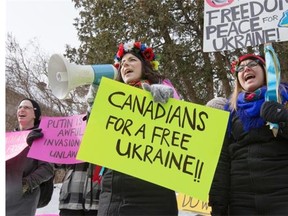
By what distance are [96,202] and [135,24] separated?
8.00 metres

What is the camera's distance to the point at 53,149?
3205mm

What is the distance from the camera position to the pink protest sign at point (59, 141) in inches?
124

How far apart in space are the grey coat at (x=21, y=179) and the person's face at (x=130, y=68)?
1133 millimetres

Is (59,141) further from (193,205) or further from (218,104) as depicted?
(193,205)

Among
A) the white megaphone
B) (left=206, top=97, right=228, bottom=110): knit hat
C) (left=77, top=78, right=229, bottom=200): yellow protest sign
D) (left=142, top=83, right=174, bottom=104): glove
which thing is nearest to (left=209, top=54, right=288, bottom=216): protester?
(left=77, top=78, right=229, bottom=200): yellow protest sign

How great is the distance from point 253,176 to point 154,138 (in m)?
0.54

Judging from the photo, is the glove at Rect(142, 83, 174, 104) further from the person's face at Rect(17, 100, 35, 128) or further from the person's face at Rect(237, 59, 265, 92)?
the person's face at Rect(17, 100, 35, 128)

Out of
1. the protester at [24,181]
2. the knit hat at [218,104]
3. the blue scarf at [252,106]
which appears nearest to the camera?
the blue scarf at [252,106]

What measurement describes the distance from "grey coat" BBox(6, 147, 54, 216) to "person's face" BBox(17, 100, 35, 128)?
0.27 meters

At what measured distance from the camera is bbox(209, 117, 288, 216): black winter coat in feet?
6.96

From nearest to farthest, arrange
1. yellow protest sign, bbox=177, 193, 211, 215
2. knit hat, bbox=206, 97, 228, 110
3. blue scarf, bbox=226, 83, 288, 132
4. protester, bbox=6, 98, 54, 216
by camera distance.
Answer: blue scarf, bbox=226, 83, 288, 132, knit hat, bbox=206, 97, 228, 110, protester, bbox=6, 98, 54, 216, yellow protest sign, bbox=177, 193, 211, 215

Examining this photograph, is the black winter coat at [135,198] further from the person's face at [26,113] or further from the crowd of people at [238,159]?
the person's face at [26,113]

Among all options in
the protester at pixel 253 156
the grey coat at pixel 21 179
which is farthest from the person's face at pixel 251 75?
the grey coat at pixel 21 179
